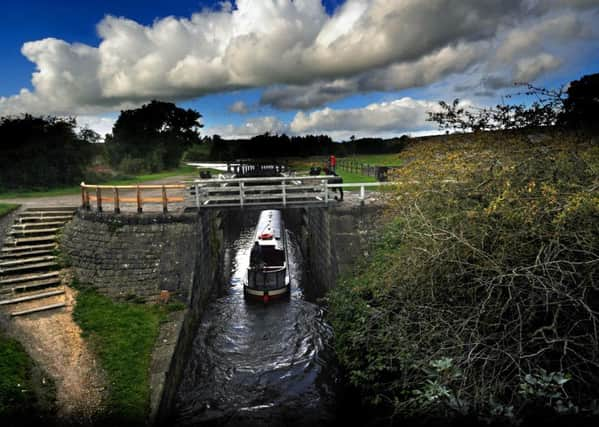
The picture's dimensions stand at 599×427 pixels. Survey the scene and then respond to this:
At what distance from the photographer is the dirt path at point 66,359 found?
21.4 feet

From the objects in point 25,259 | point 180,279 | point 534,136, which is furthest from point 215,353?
point 534,136

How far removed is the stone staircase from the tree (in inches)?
950

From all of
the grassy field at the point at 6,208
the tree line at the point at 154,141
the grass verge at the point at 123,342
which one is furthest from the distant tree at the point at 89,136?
the grass verge at the point at 123,342

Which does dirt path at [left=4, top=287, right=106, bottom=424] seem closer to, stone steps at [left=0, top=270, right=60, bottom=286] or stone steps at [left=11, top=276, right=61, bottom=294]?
stone steps at [left=11, top=276, right=61, bottom=294]

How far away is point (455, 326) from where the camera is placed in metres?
5.66

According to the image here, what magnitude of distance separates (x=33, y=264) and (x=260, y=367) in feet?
22.9

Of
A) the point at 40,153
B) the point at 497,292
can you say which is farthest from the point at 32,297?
the point at 40,153

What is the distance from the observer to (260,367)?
948 cm

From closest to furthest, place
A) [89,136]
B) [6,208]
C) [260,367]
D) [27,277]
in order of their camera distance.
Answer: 1. [260,367]
2. [27,277]
3. [6,208]
4. [89,136]

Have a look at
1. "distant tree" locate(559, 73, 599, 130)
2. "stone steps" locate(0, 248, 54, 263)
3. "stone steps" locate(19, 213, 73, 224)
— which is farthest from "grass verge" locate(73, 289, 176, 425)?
"distant tree" locate(559, 73, 599, 130)

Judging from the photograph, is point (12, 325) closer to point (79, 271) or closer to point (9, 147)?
point (79, 271)

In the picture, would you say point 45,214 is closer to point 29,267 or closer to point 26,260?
point 26,260

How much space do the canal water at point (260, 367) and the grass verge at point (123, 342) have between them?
1.20 m

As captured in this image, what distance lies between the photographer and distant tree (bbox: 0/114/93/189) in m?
22.4
